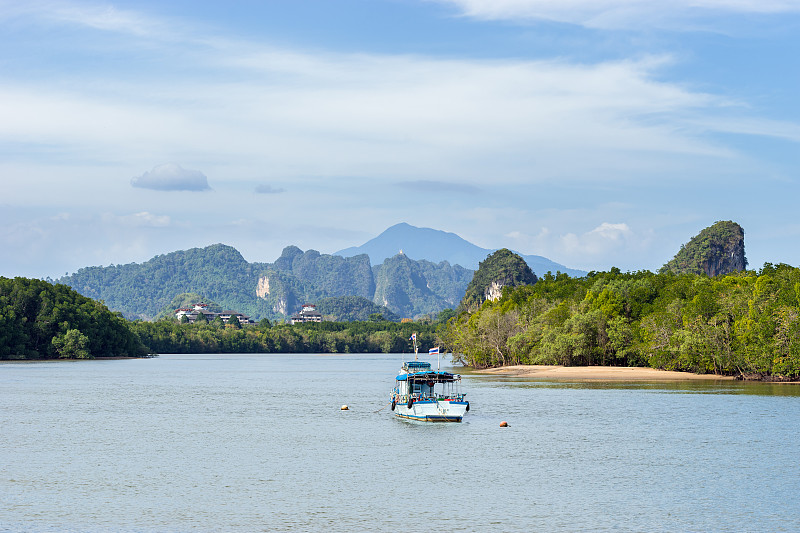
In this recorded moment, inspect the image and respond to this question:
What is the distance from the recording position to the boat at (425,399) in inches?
2525

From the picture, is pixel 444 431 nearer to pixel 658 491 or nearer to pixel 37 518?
pixel 658 491

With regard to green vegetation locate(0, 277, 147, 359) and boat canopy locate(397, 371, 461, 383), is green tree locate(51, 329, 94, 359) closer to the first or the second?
green vegetation locate(0, 277, 147, 359)

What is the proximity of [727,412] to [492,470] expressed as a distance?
3346 cm

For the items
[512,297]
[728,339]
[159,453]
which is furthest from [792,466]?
[512,297]

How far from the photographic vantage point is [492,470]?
44.2m

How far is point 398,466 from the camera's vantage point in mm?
45438

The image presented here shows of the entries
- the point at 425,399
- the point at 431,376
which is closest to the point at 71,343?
the point at 431,376

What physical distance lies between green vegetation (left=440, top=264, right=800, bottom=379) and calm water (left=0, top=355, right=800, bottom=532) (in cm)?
2202

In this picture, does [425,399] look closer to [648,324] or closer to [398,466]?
[398,466]

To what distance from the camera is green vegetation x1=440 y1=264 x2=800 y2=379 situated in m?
102

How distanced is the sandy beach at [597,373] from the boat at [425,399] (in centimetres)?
5793

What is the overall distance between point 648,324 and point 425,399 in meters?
68.3

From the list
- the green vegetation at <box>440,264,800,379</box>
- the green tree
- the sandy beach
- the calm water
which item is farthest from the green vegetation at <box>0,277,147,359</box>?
the calm water

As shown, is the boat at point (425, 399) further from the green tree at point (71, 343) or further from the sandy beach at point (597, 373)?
the green tree at point (71, 343)
